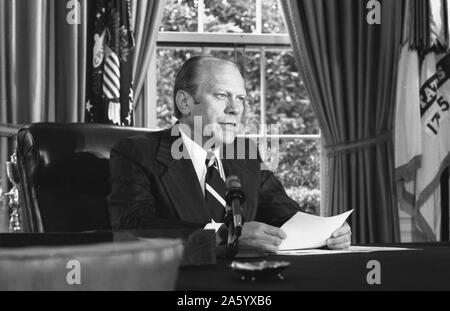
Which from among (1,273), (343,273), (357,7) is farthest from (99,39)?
(1,273)

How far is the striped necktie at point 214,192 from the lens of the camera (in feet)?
7.60

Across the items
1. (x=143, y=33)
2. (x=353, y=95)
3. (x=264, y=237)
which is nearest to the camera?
(x=264, y=237)

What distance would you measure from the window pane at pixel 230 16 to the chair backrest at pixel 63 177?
88.4 inches

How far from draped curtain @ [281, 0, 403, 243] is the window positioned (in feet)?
0.68

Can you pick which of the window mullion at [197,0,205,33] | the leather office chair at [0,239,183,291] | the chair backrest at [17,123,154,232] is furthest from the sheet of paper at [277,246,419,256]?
the window mullion at [197,0,205,33]

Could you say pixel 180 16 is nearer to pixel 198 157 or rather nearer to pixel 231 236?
pixel 198 157

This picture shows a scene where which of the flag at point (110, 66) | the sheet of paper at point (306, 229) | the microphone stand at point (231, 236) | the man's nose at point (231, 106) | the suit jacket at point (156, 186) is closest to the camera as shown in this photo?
the microphone stand at point (231, 236)

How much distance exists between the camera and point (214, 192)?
2344mm

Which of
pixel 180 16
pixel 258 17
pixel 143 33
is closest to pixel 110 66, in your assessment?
pixel 143 33

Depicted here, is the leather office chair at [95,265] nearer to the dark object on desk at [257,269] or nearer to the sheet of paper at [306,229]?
the dark object on desk at [257,269]

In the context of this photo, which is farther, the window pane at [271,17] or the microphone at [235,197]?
the window pane at [271,17]

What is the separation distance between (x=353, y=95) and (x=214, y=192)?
2173 millimetres

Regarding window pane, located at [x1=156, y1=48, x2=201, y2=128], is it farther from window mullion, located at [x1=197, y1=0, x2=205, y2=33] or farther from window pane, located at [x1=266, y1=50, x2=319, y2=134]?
window pane, located at [x1=266, y1=50, x2=319, y2=134]

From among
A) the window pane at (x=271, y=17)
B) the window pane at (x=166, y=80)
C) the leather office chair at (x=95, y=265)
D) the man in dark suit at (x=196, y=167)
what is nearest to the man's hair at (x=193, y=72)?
the man in dark suit at (x=196, y=167)
